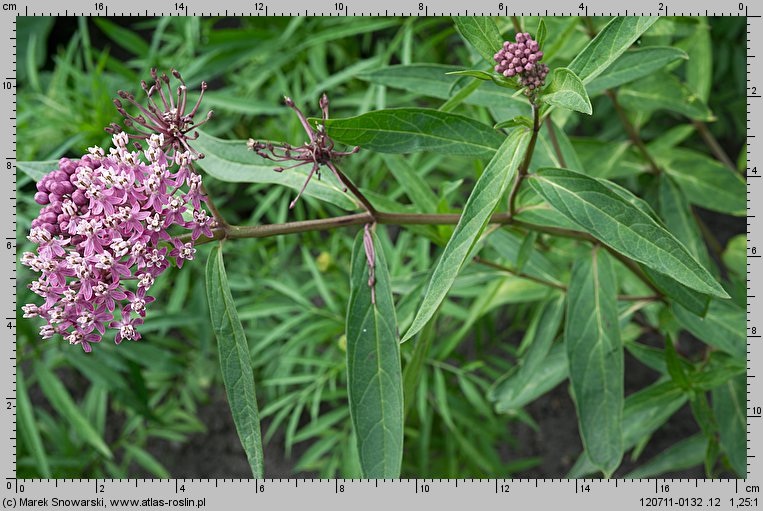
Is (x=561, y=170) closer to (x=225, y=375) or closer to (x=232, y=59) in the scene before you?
(x=225, y=375)

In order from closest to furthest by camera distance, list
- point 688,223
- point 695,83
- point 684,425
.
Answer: point 688,223
point 695,83
point 684,425

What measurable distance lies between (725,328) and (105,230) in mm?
1390

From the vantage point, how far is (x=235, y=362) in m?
1.18

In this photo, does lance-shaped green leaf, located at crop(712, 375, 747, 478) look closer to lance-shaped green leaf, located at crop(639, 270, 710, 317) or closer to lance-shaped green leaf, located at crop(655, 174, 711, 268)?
lance-shaped green leaf, located at crop(655, 174, 711, 268)

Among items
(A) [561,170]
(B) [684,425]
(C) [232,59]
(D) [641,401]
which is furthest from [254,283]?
(B) [684,425]

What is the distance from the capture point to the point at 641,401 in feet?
5.81

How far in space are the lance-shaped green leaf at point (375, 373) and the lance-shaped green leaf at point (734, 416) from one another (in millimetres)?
985

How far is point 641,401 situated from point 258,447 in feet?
3.38

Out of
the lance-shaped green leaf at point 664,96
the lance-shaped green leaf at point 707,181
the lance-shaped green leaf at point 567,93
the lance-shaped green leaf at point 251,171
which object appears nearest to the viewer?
the lance-shaped green leaf at point 567,93

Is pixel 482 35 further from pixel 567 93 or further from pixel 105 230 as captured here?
pixel 105 230

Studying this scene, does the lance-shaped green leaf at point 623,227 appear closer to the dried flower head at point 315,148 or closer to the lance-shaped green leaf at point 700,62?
the dried flower head at point 315,148

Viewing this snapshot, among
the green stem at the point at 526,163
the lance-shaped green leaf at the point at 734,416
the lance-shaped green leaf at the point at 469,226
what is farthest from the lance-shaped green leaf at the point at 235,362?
the lance-shaped green leaf at the point at 734,416

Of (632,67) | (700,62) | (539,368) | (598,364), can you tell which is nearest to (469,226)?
(598,364)

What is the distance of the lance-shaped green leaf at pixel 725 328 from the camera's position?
170 centimetres
